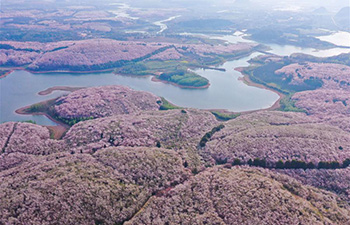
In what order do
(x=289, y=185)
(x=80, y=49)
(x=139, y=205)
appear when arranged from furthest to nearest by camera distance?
(x=80, y=49) < (x=289, y=185) < (x=139, y=205)

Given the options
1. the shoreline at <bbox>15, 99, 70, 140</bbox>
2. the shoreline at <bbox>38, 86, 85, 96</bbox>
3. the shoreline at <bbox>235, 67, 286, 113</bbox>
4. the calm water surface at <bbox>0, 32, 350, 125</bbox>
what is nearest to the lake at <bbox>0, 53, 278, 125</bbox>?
the calm water surface at <bbox>0, 32, 350, 125</bbox>

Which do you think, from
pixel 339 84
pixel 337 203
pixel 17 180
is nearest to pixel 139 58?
pixel 339 84

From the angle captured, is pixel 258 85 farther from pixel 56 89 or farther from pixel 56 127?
pixel 56 89

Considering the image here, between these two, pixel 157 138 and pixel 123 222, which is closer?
pixel 123 222

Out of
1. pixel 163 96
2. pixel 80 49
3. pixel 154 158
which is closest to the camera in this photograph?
pixel 154 158

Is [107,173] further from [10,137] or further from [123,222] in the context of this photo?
[10,137]

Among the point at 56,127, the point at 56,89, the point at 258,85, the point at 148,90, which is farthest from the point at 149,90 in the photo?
the point at 258,85

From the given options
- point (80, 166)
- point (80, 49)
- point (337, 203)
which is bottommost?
point (337, 203)

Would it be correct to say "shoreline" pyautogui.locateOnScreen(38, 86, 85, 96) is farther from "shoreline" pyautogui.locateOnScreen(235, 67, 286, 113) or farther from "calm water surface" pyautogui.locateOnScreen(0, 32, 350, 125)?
"shoreline" pyautogui.locateOnScreen(235, 67, 286, 113)
